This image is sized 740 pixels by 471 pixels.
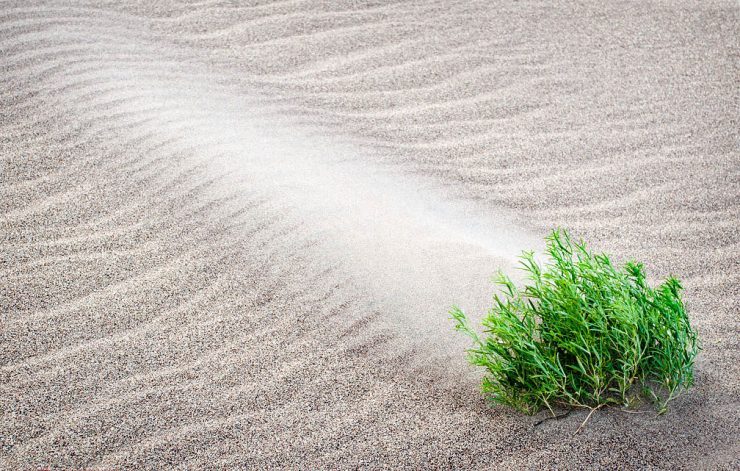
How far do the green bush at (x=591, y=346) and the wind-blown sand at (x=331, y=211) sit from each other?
8 centimetres

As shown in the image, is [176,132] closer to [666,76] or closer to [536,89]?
[536,89]

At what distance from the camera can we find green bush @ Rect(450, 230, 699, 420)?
2.15 metres

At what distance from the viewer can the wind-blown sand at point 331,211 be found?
2.22 metres

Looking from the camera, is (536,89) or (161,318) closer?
(161,318)

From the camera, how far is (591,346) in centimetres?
217

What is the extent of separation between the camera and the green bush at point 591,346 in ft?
7.06

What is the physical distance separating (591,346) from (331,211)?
1431 millimetres

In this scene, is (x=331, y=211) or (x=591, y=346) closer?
(x=591, y=346)

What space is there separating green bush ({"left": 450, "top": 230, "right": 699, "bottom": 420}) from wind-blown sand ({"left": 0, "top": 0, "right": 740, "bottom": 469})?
0.28 ft

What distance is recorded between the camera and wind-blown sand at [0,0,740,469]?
2.22 m

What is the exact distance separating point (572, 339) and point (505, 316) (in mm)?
230

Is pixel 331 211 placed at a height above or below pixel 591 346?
above

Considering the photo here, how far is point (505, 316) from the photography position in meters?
2.23

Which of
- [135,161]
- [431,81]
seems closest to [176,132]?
[135,161]
